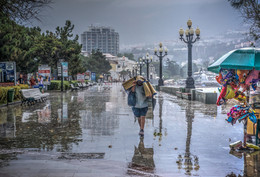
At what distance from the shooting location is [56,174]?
4.83 metres

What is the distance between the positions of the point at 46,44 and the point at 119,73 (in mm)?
110550

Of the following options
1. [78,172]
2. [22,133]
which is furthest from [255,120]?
[22,133]

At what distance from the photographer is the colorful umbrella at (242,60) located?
658cm

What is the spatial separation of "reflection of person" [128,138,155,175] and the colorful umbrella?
2.57 m

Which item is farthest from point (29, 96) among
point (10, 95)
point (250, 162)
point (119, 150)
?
point (250, 162)

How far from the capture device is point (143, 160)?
5836 millimetres

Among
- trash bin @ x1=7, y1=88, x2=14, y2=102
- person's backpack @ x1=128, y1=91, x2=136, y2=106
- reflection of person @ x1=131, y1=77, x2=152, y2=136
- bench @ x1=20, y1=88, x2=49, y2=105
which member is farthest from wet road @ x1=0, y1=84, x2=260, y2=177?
trash bin @ x1=7, y1=88, x2=14, y2=102

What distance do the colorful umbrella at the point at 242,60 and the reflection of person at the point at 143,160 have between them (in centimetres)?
257

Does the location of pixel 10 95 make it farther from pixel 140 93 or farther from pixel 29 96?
pixel 140 93

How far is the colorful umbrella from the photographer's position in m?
6.58

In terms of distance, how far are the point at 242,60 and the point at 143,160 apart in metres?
3.20

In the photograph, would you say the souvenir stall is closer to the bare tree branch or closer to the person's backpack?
the person's backpack

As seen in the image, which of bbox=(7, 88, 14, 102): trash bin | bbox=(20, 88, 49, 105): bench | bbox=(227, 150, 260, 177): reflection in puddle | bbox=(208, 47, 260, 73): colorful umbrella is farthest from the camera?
bbox=(7, 88, 14, 102): trash bin

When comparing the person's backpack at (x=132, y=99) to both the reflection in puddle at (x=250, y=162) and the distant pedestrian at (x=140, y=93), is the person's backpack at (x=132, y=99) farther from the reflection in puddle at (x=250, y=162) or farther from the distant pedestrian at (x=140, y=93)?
the reflection in puddle at (x=250, y=162)
